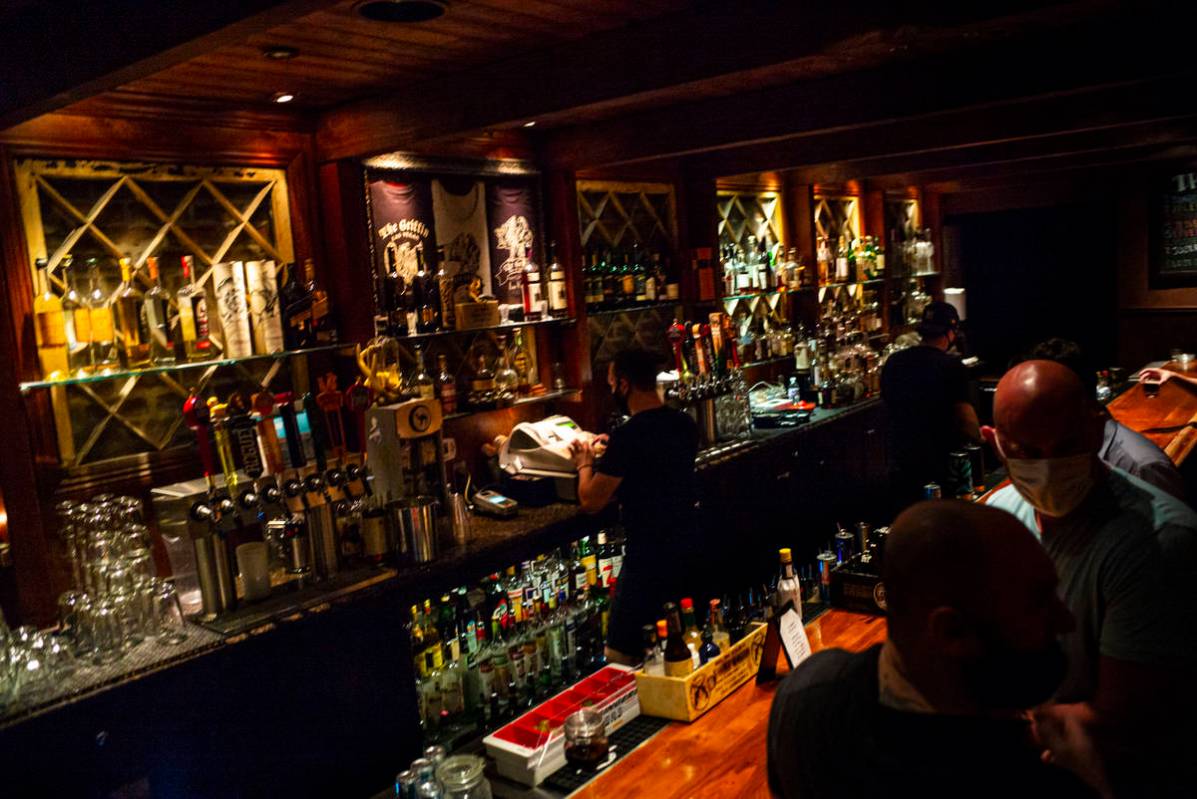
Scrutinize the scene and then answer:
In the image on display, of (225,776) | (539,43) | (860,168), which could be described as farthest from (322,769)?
(860,168)

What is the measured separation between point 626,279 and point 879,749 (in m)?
4.31

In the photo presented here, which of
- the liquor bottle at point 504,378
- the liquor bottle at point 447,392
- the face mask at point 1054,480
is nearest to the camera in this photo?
the face mask at point 1054,480

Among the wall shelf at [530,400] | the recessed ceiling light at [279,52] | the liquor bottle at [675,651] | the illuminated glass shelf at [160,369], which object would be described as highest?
the recessed ceiling light at [279,52]

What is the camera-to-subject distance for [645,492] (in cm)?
364

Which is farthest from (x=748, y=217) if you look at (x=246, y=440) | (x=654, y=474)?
(x=246, y=440)

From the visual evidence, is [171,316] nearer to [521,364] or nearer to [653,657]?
[521,364]

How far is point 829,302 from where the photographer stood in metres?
7.70

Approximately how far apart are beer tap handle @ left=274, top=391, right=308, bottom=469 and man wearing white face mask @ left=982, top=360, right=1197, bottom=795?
232 centimetres

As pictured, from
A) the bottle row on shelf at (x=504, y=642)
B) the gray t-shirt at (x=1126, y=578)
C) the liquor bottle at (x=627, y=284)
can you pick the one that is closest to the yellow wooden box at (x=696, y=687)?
the gray t-shirt at (x=1126, y=578)

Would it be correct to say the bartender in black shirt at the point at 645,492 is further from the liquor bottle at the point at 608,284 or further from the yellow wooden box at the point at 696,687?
the liquor bottle at the point at 608,284

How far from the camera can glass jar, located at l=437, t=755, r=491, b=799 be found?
2.04 m

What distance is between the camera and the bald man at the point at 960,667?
116cm

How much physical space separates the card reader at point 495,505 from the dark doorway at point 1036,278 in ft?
24.4

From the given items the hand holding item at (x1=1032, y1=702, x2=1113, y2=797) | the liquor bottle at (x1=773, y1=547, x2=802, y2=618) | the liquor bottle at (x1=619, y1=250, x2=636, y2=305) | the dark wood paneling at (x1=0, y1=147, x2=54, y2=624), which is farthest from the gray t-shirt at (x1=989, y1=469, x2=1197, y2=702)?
the liquor bottle at (x1=619, y1=250, x2=636, y2=305)
